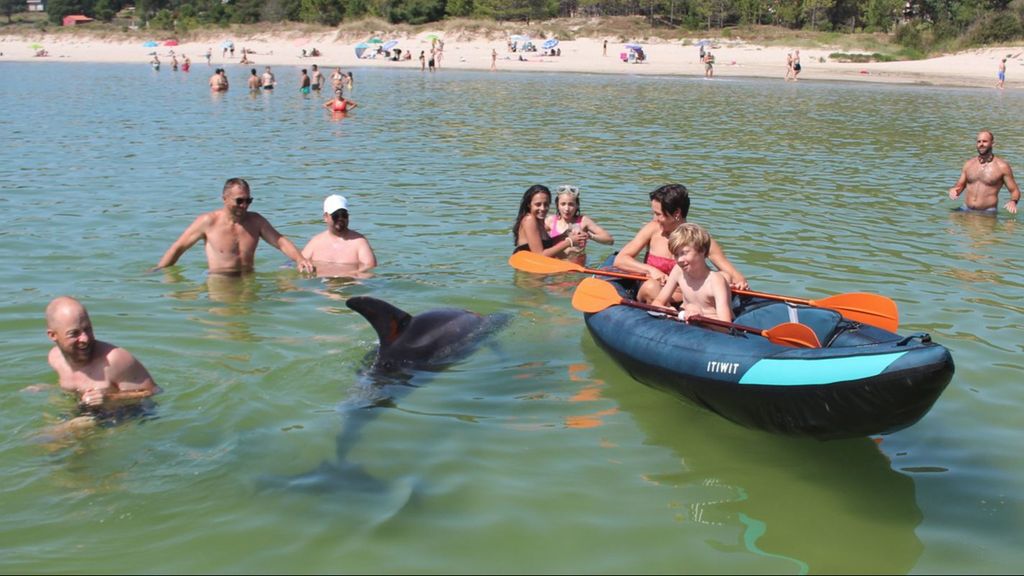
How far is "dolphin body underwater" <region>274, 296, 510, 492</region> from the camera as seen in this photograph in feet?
19.6

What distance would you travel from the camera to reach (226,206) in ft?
30.5

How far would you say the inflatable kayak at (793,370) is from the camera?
15.4 ft

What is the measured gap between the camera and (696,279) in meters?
6.69

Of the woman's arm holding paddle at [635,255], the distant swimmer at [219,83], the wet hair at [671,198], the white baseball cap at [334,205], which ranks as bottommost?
the woman's arm holding paddle at [635,255]

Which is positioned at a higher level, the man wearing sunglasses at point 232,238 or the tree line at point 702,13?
the tree line at point 702,13

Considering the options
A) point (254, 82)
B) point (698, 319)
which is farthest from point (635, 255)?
point (254, 82)

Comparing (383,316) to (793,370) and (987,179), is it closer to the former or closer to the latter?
(793,370)

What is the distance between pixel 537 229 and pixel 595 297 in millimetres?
2580

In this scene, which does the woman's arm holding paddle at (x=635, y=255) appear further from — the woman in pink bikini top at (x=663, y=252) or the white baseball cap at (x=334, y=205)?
the white baseball cap at (x=334, y=205)

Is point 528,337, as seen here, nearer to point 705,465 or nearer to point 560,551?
point 705,465

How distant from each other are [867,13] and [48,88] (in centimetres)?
5187

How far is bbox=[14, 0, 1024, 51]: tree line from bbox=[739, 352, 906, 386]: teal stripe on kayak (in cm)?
5327

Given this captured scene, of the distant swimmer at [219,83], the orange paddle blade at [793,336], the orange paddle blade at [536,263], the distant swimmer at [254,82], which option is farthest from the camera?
the distant swimmer at [254,82]

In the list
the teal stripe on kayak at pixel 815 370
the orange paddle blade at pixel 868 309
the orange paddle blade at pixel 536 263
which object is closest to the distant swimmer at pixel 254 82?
the orange paddle blade at pixel 536 263
